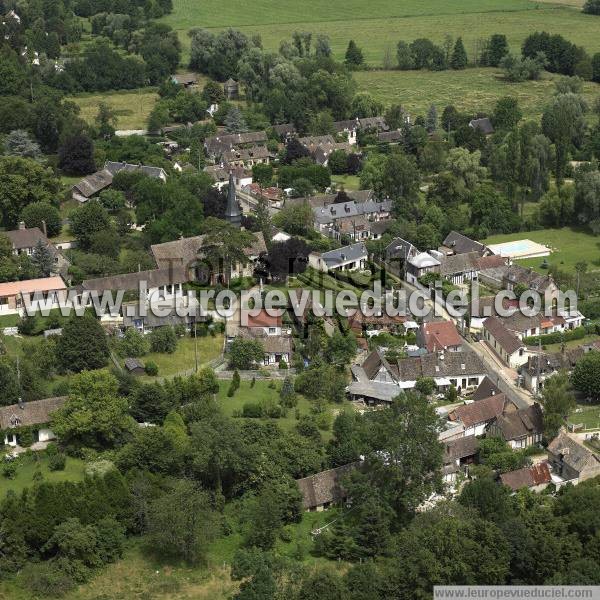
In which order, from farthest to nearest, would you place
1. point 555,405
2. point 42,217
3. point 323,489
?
point 42,217, point 555,405, point 323,489

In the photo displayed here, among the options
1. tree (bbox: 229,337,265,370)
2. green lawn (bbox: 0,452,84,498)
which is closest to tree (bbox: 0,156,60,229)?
tree (bbox: 229,337,265,370)

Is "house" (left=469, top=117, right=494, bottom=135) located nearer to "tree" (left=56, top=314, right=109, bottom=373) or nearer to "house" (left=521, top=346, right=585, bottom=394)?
"house" (left=521, top=346, right=585, bottom=394)

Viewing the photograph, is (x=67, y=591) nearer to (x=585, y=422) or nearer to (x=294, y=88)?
(x=585, y=422)

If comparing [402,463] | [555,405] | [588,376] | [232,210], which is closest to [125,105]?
[232,210]

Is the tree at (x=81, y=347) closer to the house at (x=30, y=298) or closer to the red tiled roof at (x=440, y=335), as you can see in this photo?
the house at (x=30, y=298)

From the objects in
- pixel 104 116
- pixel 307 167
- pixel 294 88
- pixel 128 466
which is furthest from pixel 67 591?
pixel 294 88

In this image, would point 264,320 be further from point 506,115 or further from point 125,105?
point 125,105
